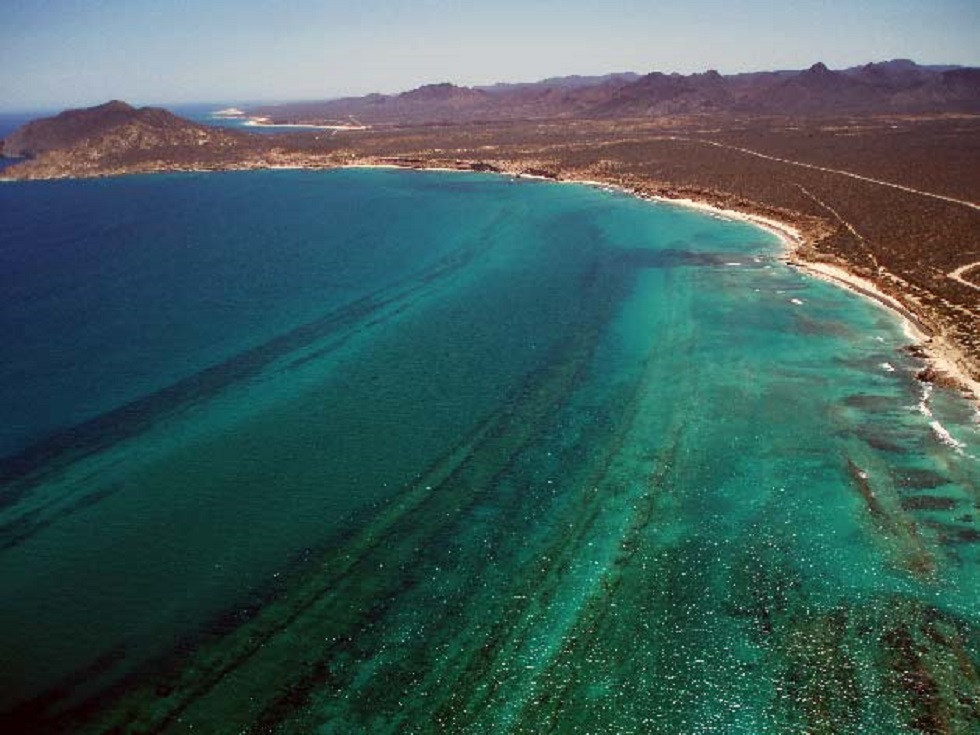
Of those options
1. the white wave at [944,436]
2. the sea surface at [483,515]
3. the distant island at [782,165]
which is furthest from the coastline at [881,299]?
the white wave at [944,436]

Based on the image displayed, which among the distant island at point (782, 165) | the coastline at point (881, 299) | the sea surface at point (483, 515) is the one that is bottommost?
the sea surface at point (483, 515)

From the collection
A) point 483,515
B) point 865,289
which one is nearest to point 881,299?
point 865,289

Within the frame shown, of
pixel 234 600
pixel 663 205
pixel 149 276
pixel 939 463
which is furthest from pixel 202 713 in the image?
pixel 663 205

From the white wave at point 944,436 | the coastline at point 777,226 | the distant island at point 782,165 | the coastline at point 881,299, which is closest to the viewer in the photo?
the white wave at point 944,436

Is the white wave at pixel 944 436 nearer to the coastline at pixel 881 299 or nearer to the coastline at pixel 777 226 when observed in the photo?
the coastline at pixel 777 226

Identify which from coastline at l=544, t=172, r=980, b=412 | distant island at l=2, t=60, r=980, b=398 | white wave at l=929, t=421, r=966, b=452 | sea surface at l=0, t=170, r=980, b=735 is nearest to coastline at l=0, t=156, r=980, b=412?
coastline at l=544, t=172, r=980, b=412

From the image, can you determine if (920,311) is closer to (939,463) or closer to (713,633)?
(939,463)

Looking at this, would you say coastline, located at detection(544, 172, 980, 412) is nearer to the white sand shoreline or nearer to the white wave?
the white sand shoreline

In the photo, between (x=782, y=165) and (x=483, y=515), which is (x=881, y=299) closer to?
(x=483, y=515)
